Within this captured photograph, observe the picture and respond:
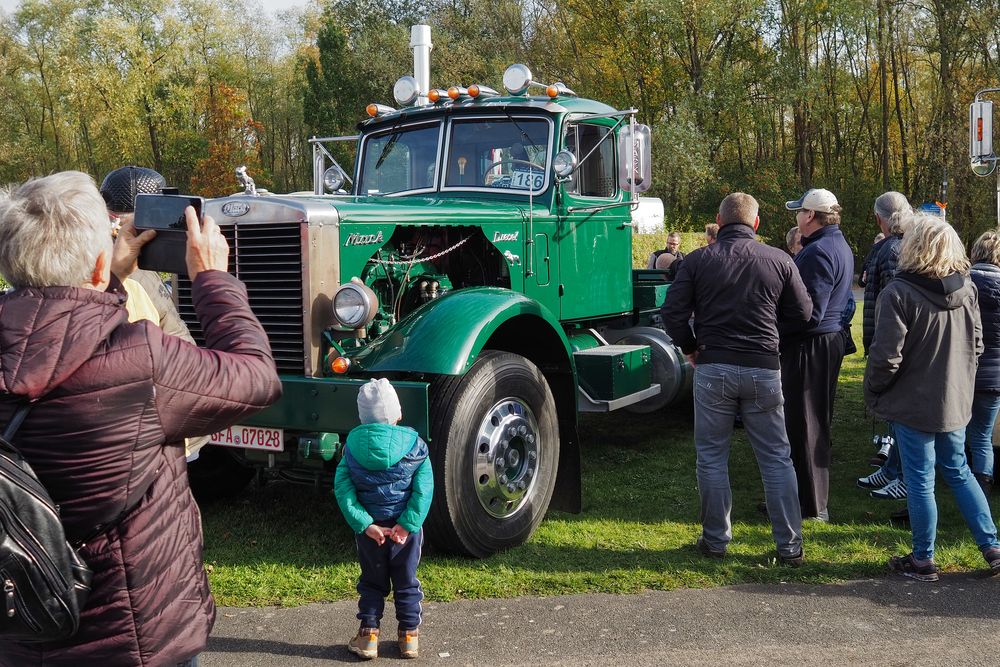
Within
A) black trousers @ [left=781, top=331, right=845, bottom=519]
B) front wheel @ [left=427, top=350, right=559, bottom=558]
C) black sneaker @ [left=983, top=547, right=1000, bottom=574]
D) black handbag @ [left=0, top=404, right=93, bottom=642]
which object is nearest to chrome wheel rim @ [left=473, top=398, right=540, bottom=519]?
front wheel @ [left=427, top=350, right=559, bottom=558]

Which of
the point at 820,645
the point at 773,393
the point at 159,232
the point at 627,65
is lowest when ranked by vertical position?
the point at 820,645

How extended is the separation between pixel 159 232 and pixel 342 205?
8.93 feet

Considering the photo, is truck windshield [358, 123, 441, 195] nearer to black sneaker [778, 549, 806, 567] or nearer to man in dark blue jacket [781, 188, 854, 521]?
man in dark blue jacket [781, 188, 854, 521]

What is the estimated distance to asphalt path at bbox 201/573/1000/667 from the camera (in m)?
3.82

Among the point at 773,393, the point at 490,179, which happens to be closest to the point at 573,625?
the point at 773,393

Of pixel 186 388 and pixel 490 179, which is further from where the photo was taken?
pixel 490 179

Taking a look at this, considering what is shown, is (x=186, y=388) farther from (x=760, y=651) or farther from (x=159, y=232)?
(x=760, y=651)

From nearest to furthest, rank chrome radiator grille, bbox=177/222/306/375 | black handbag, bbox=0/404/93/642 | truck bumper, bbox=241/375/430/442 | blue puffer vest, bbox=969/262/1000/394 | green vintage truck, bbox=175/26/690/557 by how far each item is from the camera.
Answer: black handbag, bbox=0/404/93/642 < truck bumper, bbox=241/375/430/442 < green vintage truck, bbox=175/26/690/557 < chrome radiator grille, bbox=177/222/306/375 < blue puffer vest, bbox=969/262/1000/394

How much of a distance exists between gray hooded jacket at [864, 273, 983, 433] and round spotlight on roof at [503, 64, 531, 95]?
2.95 meters

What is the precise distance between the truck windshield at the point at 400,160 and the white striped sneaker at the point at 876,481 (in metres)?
3.55

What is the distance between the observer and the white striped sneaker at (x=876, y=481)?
615cm

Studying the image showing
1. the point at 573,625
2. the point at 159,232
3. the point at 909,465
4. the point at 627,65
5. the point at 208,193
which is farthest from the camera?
the point at 208,193

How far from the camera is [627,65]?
3098cm

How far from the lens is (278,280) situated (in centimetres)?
482
